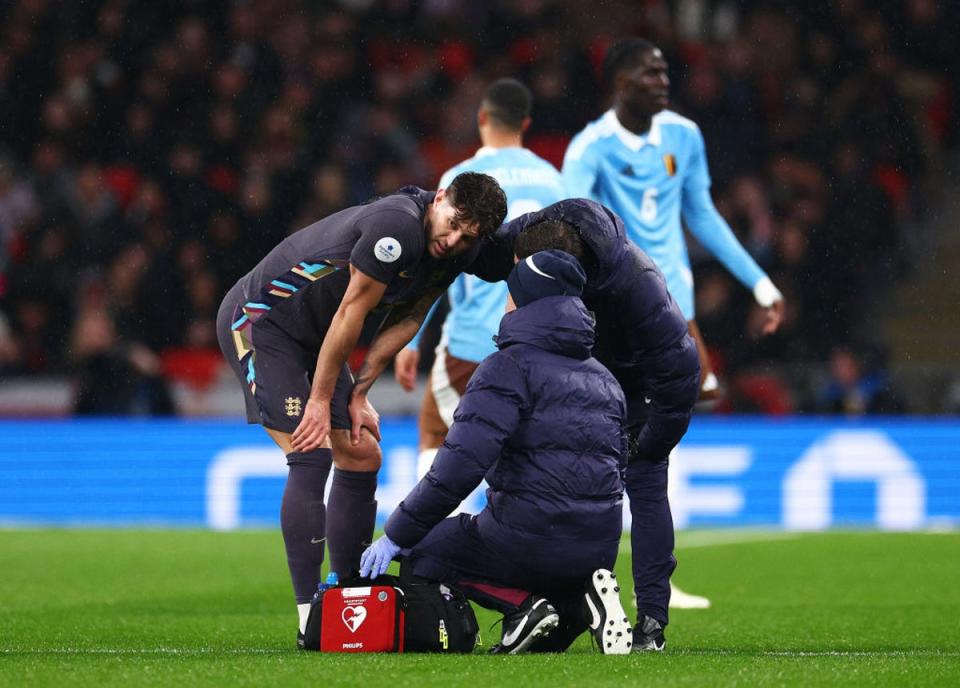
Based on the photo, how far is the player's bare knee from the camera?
220 inches

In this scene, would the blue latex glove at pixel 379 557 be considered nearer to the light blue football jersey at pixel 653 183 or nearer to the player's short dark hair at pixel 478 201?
the player's short dark hair at pixel 478 201

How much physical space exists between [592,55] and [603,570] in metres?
10.6

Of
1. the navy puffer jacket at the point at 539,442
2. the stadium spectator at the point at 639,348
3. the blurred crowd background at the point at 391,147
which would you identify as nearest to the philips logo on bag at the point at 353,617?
the navy puffer jacket at the point at 539,442

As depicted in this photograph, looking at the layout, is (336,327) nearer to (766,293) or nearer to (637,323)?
(637,323)

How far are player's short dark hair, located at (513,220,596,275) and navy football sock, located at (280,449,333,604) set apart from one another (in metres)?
1.01

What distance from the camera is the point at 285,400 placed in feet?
17.5

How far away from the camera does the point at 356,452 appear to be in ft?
18.4

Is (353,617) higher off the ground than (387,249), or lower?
lower

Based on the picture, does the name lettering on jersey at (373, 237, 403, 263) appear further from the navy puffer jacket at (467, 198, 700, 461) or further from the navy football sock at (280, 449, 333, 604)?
the navy football sock at (280, 449, 333, 604)

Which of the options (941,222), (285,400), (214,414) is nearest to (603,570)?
(285,400)

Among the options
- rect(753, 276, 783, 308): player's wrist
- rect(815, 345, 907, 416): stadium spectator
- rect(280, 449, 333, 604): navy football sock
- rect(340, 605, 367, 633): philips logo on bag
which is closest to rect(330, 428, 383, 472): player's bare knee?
rect(280, 449, 333, 604): navy football sock

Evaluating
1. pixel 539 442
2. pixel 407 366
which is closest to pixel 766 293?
pixel 407 366

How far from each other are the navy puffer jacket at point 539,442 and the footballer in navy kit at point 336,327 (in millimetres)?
476

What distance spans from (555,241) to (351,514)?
4.38ft
